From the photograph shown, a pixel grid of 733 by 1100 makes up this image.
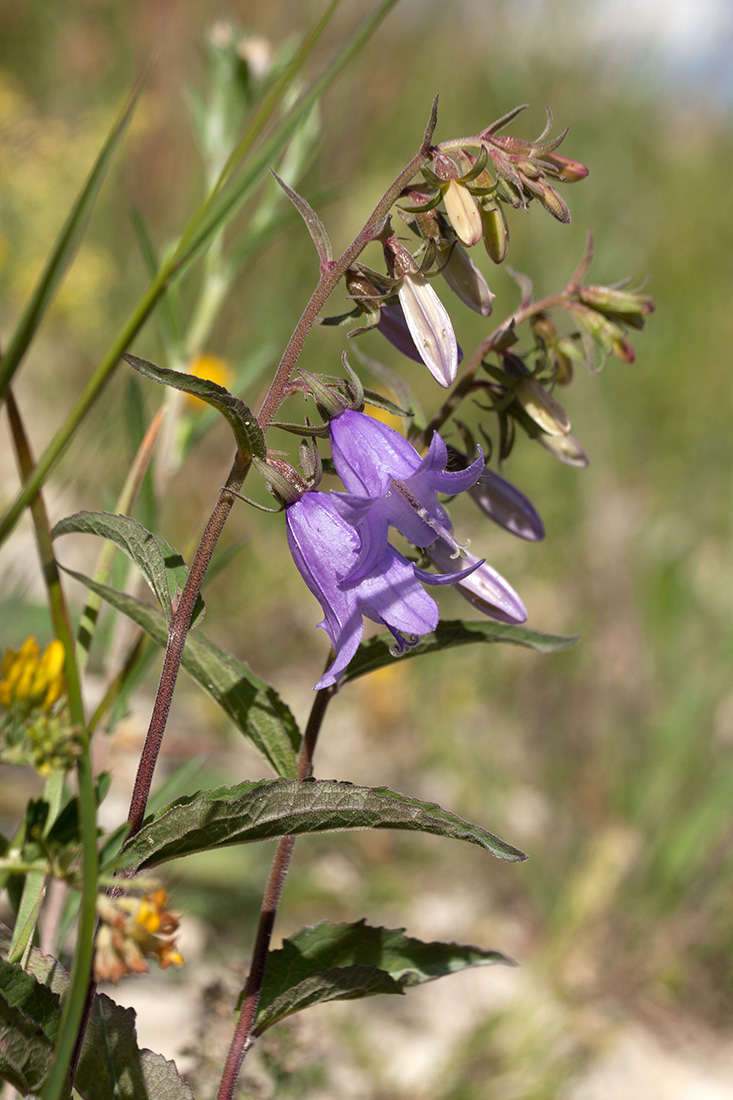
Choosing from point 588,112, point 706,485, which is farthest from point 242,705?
point 588,112

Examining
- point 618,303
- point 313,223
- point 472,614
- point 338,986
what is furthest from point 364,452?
point 472,614

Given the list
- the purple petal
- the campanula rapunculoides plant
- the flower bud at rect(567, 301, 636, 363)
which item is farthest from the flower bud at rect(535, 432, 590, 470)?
the purple petal

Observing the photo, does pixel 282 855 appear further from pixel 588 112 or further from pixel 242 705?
pixel 588 112

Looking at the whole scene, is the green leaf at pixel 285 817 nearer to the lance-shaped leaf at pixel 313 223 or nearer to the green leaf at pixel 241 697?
the green leaf at pixel 241 697

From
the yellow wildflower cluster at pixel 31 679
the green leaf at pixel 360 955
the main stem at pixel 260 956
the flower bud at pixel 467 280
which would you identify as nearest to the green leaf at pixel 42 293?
the yellow wildflower cluster at pixel 31 679

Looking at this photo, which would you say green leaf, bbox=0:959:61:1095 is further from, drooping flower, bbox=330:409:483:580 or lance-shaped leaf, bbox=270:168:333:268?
lance-shaped leaf, bbox=270:168:333:268
